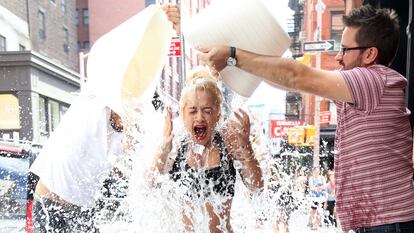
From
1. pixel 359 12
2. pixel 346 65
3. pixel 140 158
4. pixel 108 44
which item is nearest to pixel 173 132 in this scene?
pixel 140 158

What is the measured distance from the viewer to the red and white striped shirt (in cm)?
199

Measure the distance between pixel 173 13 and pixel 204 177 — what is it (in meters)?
1.10

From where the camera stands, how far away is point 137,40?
2707mm

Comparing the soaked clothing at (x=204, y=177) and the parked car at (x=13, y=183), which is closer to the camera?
the soaked clothing at (x=204, y=177)

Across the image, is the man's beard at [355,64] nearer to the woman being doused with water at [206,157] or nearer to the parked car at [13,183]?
the woman being doused with water at [206,157]

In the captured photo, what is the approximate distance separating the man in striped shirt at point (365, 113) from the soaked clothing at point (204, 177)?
0.61 meters

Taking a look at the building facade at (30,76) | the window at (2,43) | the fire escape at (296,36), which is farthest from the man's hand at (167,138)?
the fire escape at (296,36)

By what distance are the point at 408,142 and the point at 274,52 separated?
80 cm

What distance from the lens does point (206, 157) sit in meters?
2.50

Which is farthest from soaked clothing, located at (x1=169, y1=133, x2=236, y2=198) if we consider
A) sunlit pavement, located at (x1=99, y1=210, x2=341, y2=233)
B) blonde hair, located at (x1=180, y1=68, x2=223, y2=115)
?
sunlit pavement, located at (x1=99, y1=210, x2=341, y2=233)

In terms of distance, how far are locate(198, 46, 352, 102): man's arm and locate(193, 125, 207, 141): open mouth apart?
1.96 feet

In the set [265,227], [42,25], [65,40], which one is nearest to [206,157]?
[265,227]

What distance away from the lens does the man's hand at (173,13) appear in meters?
2.82

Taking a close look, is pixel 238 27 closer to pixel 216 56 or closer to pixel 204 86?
pixel 216 56
